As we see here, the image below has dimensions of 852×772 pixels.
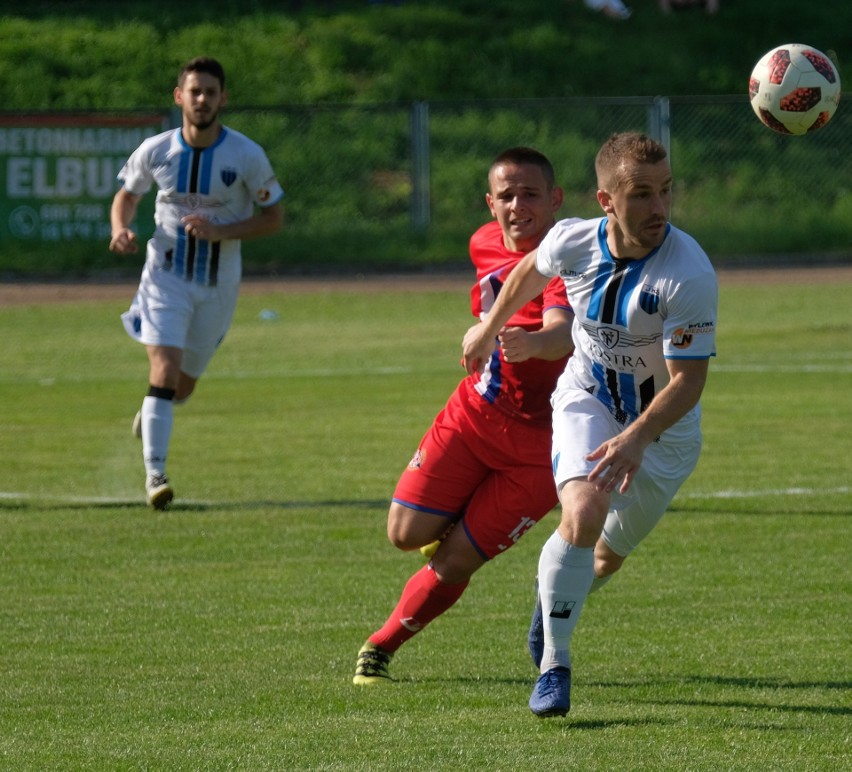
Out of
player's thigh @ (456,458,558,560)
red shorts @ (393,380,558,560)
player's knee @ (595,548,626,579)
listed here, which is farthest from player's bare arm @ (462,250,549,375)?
player's knee @ (595,548,626,579)

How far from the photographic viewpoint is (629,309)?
17.0ft

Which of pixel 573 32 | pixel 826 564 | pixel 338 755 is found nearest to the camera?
pixel 338 755

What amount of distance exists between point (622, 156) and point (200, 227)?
4.98 meters

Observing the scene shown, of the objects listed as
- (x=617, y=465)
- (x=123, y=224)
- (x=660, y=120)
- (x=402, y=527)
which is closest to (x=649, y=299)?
(x=617, y=465)

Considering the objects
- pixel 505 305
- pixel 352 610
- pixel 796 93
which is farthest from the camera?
pixel 796 93

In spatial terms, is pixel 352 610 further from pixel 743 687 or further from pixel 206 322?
pixel 206 322

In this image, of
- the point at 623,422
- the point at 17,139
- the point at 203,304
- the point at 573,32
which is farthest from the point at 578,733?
the point at 573,32

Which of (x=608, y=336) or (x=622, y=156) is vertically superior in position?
(x=622, y=156)

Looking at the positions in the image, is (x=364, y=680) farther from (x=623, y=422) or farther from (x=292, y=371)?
(x=292, y=371)

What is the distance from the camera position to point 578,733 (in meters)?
4.93

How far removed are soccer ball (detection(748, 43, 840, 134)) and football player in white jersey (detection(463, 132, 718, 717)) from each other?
7.68 ft

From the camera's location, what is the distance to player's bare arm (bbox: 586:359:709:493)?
16.1 ft

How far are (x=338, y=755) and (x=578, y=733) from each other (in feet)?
2.50

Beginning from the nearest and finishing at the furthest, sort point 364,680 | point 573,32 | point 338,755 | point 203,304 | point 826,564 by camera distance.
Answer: point 338,755, point 364,680, point 826,564, point 203,304, point 573,32
